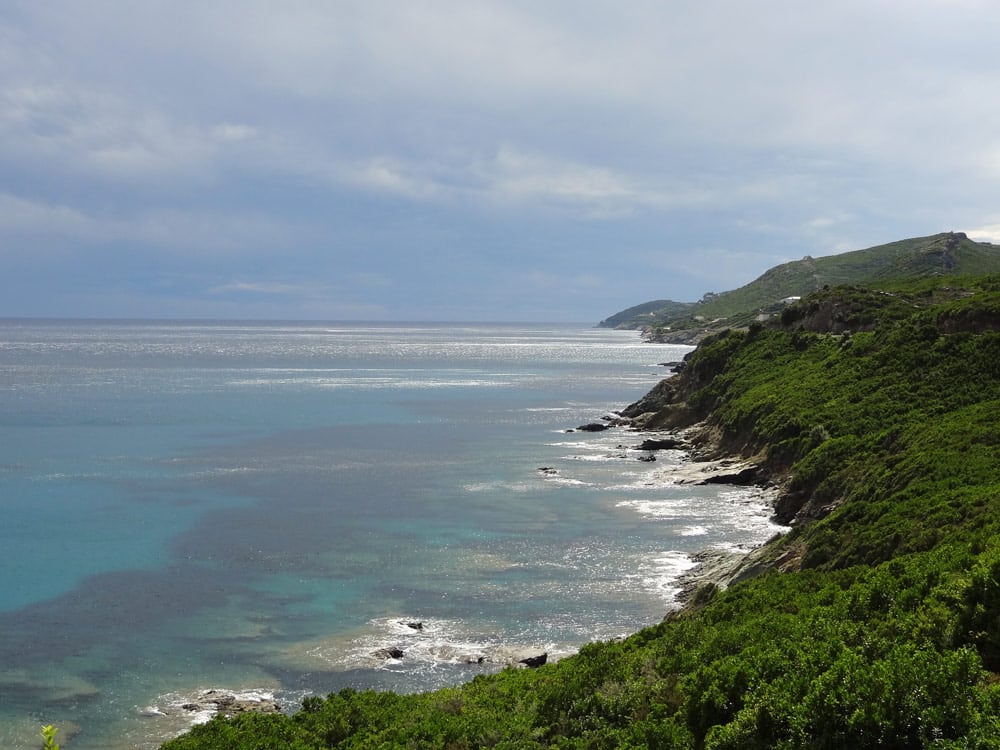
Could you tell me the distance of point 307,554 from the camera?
46094 mm

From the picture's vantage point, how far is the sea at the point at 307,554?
3056 cm

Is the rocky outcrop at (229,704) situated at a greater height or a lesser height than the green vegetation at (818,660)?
lesser

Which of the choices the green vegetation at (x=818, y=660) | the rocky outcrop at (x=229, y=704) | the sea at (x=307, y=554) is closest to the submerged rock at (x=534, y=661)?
the sea at (x=307, y=554)

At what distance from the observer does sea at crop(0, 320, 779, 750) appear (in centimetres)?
3056

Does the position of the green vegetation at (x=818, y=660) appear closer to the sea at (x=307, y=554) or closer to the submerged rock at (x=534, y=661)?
the submerged rock at (x=534, y=661)

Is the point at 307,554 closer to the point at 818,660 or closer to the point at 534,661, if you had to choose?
the point at 534,661

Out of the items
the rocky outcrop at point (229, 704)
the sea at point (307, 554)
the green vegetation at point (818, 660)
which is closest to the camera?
the green vegetation at point (818, 660)

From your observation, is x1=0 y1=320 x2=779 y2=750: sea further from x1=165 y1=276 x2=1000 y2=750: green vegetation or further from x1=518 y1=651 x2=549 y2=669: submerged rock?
x1=165 y1=276 x2=1000 y2=750: green vegetation

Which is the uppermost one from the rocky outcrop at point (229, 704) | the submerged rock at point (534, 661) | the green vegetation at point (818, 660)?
the green vegetation at point (818, 660)

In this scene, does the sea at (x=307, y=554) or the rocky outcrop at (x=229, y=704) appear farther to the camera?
the sea at (x=307, y=554)

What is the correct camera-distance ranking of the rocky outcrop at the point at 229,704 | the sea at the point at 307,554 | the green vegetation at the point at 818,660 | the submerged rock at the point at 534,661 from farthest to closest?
the sea at the point at 307,554, the submerged rock at the point at 534,661, the rocky outcrop at the point at 229,704, the green vegetation at the point at 818,660

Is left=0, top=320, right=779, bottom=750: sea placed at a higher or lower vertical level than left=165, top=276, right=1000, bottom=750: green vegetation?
lower

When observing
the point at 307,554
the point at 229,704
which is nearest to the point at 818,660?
the point at 229,704

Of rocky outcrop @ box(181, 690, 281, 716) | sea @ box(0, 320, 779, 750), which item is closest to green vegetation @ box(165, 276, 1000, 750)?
rocky outcrop @ box(181, 690, 281, 716)
